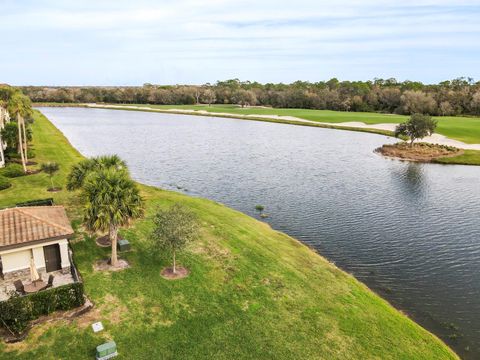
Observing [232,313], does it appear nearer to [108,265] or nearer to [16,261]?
[108,265]

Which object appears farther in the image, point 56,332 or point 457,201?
point 457,201

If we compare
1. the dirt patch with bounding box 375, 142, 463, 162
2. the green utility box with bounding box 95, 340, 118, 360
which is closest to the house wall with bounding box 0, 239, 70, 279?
the green utility box with bounding box 95, 340, 118, 360

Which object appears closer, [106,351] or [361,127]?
[106,351]

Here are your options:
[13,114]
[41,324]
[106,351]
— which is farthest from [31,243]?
[13,114]

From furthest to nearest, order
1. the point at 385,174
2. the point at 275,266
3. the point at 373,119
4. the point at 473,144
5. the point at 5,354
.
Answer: the point at 373,119, the point at 473,144, the point at 385,174, the point at 275,266, the point at 5,354

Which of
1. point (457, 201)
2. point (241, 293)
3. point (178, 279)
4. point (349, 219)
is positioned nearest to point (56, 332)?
point (178, 279)

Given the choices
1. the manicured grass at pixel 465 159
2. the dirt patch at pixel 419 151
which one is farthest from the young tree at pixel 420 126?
the manicured grass at pixel 465 159

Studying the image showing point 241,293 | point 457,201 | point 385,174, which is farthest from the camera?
point 385,174

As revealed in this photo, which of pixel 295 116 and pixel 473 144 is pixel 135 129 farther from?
pixel 473 144
